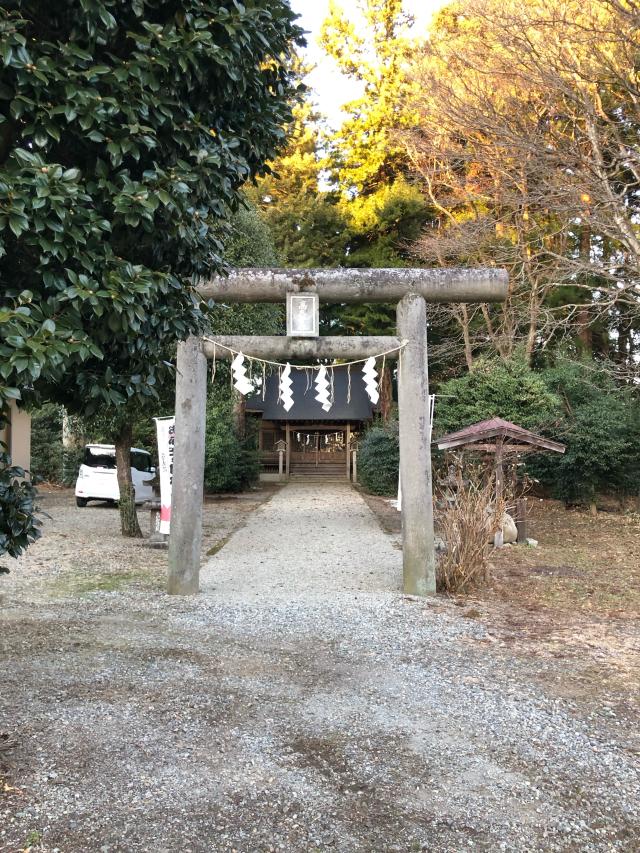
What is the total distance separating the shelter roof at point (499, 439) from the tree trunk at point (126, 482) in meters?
5.10

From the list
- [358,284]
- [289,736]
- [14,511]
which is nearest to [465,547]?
[358,284]

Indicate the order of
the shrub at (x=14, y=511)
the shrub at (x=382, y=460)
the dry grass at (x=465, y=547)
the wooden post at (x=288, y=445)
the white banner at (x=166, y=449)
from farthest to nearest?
the wooden post at (x=288, y=445)
the shrub at (x=382, y=460)
the white banner at (x=166, y=449)
the dry grass at (x=465, y=547)
the shrub at (x=14, y=511)

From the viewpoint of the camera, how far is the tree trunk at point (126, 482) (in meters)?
10.1

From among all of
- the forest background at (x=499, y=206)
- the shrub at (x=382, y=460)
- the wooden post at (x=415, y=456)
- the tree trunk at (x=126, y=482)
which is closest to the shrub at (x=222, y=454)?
the forest background at (x=499, y=206)

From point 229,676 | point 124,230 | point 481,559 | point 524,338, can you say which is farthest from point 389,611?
point 524,338

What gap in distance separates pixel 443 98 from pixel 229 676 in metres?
12.7

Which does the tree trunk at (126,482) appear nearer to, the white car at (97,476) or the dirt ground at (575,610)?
the white car at (97,476)

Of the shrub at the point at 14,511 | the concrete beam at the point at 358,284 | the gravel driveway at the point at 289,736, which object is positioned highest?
the concrete beam at the point at 358,284

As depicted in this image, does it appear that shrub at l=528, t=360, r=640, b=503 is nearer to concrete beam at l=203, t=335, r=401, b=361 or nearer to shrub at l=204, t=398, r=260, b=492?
shrub at l=204, t=398, r=260, b=492

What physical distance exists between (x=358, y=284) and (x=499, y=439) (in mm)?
5316

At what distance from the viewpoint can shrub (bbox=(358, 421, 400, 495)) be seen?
18500 millimetres

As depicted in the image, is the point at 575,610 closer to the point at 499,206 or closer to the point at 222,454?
the point at 222,454

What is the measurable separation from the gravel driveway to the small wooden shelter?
16.4 ft

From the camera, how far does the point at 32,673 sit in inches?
166
